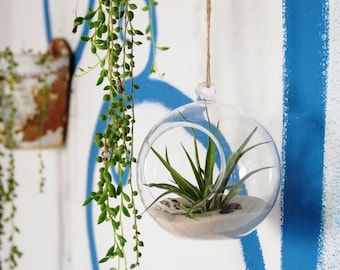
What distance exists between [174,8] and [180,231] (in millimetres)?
497

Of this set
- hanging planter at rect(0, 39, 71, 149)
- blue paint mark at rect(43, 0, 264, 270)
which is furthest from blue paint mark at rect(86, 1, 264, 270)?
hanging planter at rect(0, 39, 71, 149)

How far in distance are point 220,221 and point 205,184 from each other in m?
0.06

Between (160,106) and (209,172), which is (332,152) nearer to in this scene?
(209,172)

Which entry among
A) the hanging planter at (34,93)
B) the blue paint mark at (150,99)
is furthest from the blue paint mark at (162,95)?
the hanging planter at (34,93)

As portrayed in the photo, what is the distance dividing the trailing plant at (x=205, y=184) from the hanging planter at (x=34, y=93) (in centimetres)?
61

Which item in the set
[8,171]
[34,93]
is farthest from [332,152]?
[8,171]

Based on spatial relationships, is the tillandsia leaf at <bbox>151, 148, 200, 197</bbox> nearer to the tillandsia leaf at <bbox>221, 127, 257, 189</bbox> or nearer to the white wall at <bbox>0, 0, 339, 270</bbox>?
the tillandsia leaf at <bbox>221, 127, 257, 189</bbox>

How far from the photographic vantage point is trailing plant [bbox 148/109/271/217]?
0.80 m

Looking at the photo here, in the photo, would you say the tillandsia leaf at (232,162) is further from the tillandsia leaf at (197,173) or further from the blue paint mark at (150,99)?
the blue paint mark at (150,99)

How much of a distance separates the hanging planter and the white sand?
66cm

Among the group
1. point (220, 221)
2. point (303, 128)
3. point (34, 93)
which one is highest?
point (34, 93)

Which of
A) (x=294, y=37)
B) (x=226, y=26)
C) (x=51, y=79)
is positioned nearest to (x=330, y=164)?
(x=294, y=37)

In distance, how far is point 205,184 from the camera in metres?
0.83

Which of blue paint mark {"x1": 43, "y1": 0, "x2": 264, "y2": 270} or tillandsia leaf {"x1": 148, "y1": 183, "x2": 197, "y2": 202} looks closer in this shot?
tillandsia leaf {"x1": 148, "y1": 183, "x2": 197, "y2": 202}
